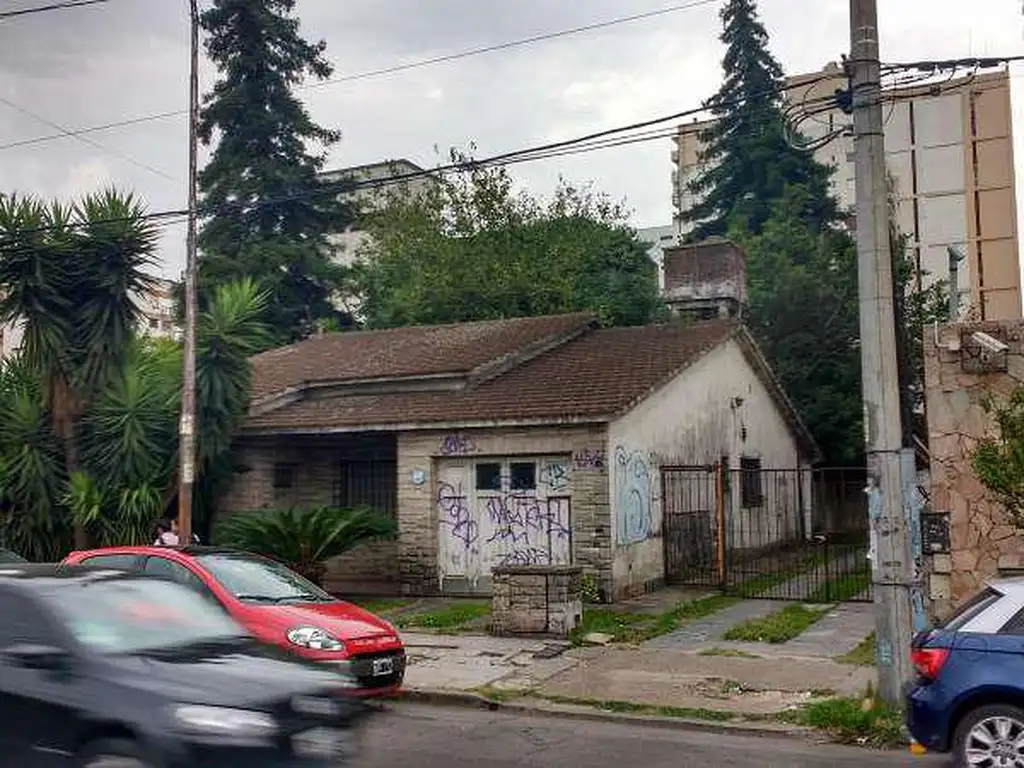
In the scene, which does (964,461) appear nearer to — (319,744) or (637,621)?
(637,621)

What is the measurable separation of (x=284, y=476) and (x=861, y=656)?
39.0ft

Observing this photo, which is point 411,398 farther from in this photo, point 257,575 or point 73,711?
point 73,711

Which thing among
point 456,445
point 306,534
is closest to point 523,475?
point 456,445

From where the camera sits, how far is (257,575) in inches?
433

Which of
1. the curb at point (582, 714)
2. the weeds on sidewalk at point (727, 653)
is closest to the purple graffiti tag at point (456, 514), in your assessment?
the weeds on sidewalk at point (727, 653)

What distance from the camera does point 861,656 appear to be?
12398mm

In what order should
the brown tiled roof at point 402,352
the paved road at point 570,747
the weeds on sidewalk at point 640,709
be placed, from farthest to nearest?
the brown tiled roof at point 402,352, the weeds on sidewalk at point 640,709, the paved road at point 570,747

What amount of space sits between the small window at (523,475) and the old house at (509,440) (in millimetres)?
22

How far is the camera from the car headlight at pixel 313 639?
974 centimetres

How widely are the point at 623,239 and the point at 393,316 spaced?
8.27 m

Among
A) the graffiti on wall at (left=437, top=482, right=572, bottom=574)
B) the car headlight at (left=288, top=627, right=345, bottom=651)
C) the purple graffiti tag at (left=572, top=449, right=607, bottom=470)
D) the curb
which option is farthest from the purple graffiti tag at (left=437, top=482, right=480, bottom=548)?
the car headlight at (left=288, top=627, right=345, bottom=651)

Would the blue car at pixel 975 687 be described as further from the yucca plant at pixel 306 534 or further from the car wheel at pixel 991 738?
the yucca plant at pixel 306 534

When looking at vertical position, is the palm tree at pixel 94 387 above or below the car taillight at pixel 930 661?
above

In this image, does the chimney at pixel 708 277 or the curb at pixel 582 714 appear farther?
the chimney at pixel 708 277
